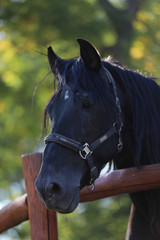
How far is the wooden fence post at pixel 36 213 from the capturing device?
2520 millimetres

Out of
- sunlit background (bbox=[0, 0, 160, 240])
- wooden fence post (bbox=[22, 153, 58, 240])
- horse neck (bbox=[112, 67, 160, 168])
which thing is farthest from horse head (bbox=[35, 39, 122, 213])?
sunlit background (bbox=[0, 0, 160, 240])

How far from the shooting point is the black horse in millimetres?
2016

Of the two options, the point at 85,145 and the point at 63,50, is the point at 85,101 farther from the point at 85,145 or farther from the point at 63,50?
the point at 63,50

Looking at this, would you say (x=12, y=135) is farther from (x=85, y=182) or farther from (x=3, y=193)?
(x=85, y=182)

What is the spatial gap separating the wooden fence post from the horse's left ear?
76cm

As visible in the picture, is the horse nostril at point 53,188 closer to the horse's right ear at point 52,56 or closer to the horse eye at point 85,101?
the horse eye at point 85,101

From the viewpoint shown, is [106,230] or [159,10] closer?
[106,230]

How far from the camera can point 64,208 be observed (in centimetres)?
198

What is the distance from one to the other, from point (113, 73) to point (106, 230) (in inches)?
172

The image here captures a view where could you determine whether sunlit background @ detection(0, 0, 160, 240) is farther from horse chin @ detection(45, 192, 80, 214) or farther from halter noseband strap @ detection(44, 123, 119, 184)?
horse chin @ detection(45, 192, 80, 214)

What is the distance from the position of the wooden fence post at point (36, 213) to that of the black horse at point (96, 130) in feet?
1.60

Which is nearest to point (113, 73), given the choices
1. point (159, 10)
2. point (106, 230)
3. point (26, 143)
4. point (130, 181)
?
point (130, 181)

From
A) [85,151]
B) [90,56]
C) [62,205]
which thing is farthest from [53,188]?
[90,56]

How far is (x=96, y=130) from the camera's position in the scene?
2178 millimetres
